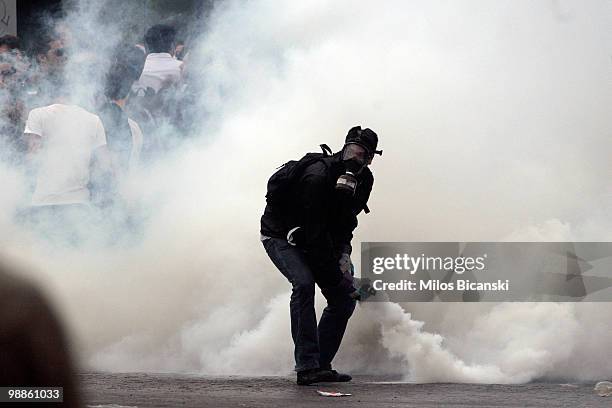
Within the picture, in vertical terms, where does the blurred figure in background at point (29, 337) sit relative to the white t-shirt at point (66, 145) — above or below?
below

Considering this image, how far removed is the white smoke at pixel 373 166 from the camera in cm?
755

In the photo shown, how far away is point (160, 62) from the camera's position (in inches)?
397

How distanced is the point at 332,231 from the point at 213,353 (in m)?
1.56

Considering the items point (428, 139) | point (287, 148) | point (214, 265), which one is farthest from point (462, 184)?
point (214, 265)

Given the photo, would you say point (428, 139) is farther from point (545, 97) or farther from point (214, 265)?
point (214, 265)

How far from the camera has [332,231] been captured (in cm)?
643

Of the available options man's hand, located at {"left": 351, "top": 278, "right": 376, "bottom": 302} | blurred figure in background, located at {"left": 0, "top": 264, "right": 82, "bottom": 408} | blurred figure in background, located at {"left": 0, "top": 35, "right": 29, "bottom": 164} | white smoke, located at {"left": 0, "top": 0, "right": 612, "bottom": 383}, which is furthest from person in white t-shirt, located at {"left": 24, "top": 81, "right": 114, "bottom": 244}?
blurred figure in background, located at {"left": 0, "top": 264, "right": 82, "bottom": 408}

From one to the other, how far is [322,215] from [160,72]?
444 centimetres

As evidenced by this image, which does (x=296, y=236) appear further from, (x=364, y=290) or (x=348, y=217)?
(x=364, y=290)

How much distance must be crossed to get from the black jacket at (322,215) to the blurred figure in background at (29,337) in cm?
477

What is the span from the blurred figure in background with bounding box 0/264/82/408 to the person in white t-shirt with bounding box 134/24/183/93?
8998 mm

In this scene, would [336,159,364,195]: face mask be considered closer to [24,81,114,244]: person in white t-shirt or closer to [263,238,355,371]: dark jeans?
[263,238,355,371]: dark jeans

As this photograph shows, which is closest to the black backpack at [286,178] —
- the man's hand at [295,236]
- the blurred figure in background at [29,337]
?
the man's hand at [295,236]

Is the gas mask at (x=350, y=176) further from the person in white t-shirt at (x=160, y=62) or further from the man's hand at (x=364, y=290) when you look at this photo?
the person in white t-shirt at (x=160, y=62)
